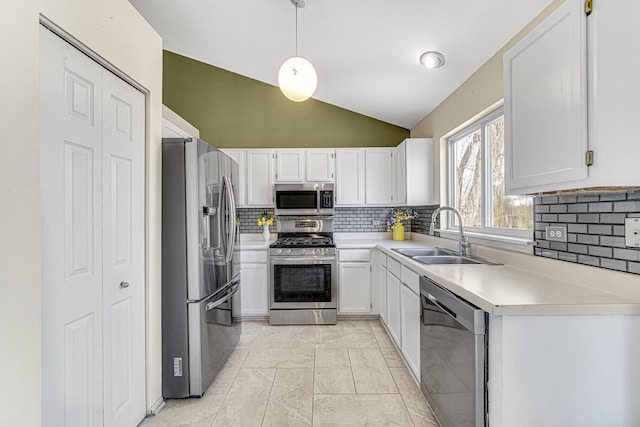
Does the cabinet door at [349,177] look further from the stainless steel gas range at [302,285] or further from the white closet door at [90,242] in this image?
the white closet door at [90,242]

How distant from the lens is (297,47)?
2996 mm

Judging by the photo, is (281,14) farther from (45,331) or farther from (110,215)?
(45,331)

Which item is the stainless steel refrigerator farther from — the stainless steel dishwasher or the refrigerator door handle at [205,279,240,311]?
the stainless steel dishwasher

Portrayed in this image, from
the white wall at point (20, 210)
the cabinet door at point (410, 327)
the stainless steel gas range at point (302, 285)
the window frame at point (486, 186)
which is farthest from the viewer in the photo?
the stainless steel gas range at point (302, 285)

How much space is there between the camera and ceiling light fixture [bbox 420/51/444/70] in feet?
8.17

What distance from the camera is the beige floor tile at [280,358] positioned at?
8.63 ft

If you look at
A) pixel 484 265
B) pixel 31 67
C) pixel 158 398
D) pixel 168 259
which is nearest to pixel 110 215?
pixel 168 259

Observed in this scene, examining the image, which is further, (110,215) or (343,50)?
(343,50)

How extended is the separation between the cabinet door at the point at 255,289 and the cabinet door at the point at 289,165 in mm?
1103

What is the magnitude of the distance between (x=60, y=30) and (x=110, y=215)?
82 cm

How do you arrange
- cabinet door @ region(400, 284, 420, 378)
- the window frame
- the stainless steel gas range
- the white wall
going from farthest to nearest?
the stainless steel gas range < the window frame < cabinet door @ region(400, 284, 420, 378) < the white wall

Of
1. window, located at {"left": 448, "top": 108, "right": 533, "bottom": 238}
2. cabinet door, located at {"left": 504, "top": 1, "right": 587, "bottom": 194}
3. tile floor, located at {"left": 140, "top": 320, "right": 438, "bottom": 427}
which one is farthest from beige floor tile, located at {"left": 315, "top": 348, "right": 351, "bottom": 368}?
cabinet door, located at {"left": 504, "top": 1, "right": 587, "bottom": 194}

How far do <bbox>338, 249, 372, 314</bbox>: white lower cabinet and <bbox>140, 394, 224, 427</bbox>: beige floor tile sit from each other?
1.75 m

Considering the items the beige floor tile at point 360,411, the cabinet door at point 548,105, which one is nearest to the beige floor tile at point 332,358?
the beige floor tile at point 360,411
